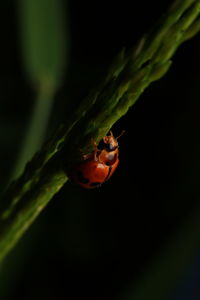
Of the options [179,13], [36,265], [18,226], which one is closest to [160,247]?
[36,265]

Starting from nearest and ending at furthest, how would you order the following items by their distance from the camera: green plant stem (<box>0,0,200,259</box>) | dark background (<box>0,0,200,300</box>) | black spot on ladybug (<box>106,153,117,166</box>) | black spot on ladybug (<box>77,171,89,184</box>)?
green plant stem (<box>0,0,200,259</box>), black spot on ladybug (<box>77,171,89,184</box>), black spot on ladybug (<box>106,153,117,166</box>), dark background (<box>0,0,200,300</box>)

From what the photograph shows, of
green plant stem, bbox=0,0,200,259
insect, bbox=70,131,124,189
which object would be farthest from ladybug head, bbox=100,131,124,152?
green plant stem, bbox=0,0,200,259

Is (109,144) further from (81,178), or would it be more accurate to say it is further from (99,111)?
(99,111)

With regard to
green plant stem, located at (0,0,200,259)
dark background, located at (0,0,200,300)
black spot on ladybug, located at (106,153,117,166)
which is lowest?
green plant stem, located at (0,0,200,259)

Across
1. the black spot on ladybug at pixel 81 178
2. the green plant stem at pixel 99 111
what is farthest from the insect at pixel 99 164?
the green plant stem at pixel 99 111

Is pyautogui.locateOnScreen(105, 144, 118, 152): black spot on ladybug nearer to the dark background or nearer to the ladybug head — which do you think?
the ladybug head

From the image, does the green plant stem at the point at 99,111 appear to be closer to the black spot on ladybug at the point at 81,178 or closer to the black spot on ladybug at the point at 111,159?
the black spot on ladybug at the point at 81,178

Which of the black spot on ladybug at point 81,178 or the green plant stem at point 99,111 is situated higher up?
the black spot on ladybug at point 81,178
